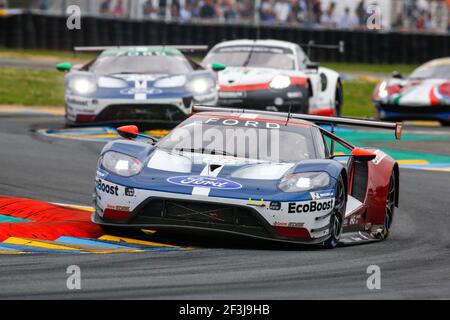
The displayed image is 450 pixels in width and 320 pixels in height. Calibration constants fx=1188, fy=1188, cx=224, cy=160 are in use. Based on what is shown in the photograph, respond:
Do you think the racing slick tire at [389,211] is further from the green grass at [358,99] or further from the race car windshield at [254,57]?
the green grass at [358,99]

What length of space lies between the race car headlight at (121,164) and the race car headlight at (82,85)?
7.59m

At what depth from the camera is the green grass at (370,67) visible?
1236 inches

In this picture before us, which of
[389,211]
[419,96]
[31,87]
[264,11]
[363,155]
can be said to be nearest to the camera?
[363,155]

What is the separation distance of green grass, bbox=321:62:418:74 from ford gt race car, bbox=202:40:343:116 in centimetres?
1139

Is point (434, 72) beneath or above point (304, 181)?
beneath

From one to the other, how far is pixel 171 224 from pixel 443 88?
1297 cm

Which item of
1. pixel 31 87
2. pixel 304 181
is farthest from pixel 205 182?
pixel 31 87

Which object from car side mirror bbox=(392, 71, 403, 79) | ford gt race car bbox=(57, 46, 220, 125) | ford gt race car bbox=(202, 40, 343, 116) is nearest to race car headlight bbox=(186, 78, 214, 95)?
ford gt race car bbox=(57, 46, 220, 125)

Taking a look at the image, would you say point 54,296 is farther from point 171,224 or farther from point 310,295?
point 171,224

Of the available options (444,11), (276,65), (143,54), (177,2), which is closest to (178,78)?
(143,54)

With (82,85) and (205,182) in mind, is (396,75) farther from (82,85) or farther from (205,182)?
(205,182)

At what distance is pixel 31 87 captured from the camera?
77.6ft

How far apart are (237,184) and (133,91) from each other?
316 inches

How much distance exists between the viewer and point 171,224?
8.13 meters
